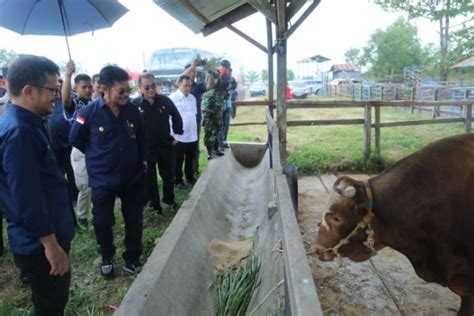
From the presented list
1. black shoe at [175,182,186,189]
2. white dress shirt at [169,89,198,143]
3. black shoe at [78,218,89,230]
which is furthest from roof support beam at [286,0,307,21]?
black shoe at [78,218,89,230]

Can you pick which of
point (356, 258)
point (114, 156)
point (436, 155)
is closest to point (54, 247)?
point (114, 156)

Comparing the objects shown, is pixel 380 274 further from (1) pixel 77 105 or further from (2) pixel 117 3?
(2) pixel 117 3

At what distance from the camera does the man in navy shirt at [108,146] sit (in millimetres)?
3293

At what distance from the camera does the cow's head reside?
2908 mm

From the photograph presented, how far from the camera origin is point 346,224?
9.64 feet

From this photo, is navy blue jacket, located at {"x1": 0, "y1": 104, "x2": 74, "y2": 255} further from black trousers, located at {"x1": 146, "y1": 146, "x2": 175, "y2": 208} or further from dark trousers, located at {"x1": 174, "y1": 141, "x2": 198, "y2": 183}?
dark trousers, located at {"x1": 174, "y1": 141, "x2": 198, "y2": 183}

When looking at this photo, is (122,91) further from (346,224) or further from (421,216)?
(421,216)

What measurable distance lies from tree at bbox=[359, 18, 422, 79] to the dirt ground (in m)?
41.6

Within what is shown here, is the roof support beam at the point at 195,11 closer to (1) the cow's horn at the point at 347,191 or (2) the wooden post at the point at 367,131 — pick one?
(2) the wooden post at the point at 367,131

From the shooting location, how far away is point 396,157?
7738mm

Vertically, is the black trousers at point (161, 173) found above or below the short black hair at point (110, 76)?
below

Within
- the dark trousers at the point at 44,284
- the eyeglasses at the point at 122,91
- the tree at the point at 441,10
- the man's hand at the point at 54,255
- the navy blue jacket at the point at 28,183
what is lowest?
the dark trousers at the point at 44,284

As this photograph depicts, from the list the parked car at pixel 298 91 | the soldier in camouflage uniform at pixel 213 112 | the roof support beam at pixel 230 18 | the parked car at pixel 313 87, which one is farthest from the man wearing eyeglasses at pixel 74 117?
the parked car at pixel 313 87

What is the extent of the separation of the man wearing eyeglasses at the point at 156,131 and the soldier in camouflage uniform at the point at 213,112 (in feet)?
4.40
